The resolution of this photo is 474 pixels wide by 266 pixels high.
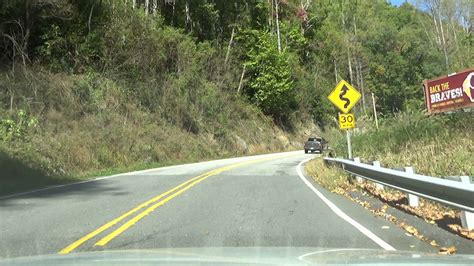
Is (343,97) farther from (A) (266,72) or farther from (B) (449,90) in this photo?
(A) (266,72)

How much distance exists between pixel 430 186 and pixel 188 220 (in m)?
3.96

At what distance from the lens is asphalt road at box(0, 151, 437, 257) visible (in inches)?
298

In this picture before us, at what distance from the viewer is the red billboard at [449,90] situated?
26141 millimetres

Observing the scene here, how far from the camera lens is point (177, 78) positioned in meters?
40.6

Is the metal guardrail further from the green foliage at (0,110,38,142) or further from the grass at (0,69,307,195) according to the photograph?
the green foliage at (0,110,38,142)

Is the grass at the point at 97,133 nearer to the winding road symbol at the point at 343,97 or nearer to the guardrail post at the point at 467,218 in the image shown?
the winding road symbol at the point at 343,97

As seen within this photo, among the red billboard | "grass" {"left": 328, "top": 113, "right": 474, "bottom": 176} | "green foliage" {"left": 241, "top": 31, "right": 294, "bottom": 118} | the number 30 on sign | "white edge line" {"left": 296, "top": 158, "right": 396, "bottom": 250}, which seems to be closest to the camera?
"white edge line" {"left": 296, "top": 158, "right": 396, "bottom": 250}

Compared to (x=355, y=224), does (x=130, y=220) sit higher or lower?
higher

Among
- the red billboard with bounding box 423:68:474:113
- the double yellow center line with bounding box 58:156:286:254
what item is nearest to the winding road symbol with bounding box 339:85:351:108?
the double yellow center line with bounding box 58:156:286:254

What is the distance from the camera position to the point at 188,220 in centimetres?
962

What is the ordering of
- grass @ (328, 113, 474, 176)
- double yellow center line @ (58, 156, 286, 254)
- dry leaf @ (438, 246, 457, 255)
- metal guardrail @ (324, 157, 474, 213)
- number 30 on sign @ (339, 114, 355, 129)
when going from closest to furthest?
dry leaf @ (438, 246, 457, 255) < metal guardrail @ (324, 157, 474, 213) < double yellow center line @ (58, 156, 286, 254) < grass @ (328, 113, 474, 176) < number 30 on sign @ (339, 114, 355, 129)

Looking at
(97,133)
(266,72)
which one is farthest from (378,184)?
(266,72)

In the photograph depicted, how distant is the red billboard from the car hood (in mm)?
20485

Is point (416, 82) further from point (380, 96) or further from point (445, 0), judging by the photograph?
point (445, 0)
